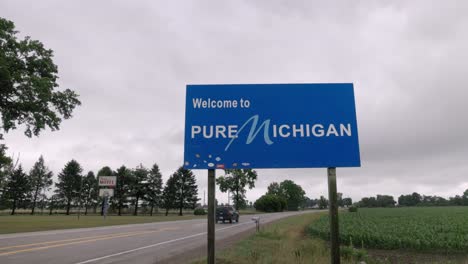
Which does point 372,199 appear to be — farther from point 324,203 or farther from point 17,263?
point 17,263

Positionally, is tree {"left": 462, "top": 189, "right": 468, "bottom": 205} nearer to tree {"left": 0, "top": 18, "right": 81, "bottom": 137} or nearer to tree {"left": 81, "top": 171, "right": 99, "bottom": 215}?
tree {"left": 81, "top": 171, "right": 99, "bottom": 215}

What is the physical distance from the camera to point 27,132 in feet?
91.9

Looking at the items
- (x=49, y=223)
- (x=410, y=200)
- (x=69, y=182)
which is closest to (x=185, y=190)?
(x=69, y=182)

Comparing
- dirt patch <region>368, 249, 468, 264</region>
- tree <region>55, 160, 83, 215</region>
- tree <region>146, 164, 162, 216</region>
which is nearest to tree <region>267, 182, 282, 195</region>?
tree <region>146, 164, 162, 216</region>

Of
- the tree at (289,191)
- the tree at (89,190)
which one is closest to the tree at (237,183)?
the tree at (89,190)

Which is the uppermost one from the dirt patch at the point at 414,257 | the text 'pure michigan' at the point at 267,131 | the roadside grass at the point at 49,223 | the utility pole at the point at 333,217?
the text 'pure michigan' at the point at 267,131

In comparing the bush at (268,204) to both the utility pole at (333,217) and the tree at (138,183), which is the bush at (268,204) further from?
the utility pole at (333,217)

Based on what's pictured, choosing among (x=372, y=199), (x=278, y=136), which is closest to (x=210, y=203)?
(x=278, y=136)

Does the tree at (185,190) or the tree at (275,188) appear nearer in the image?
the tree at (185,190)

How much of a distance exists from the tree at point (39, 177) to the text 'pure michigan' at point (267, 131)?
115896mm

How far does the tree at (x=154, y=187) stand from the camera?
90.4 meters

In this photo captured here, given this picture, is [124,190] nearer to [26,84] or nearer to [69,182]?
[69,182]

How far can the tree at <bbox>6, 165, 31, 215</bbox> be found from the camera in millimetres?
93625

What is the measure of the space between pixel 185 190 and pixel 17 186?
46185mm
